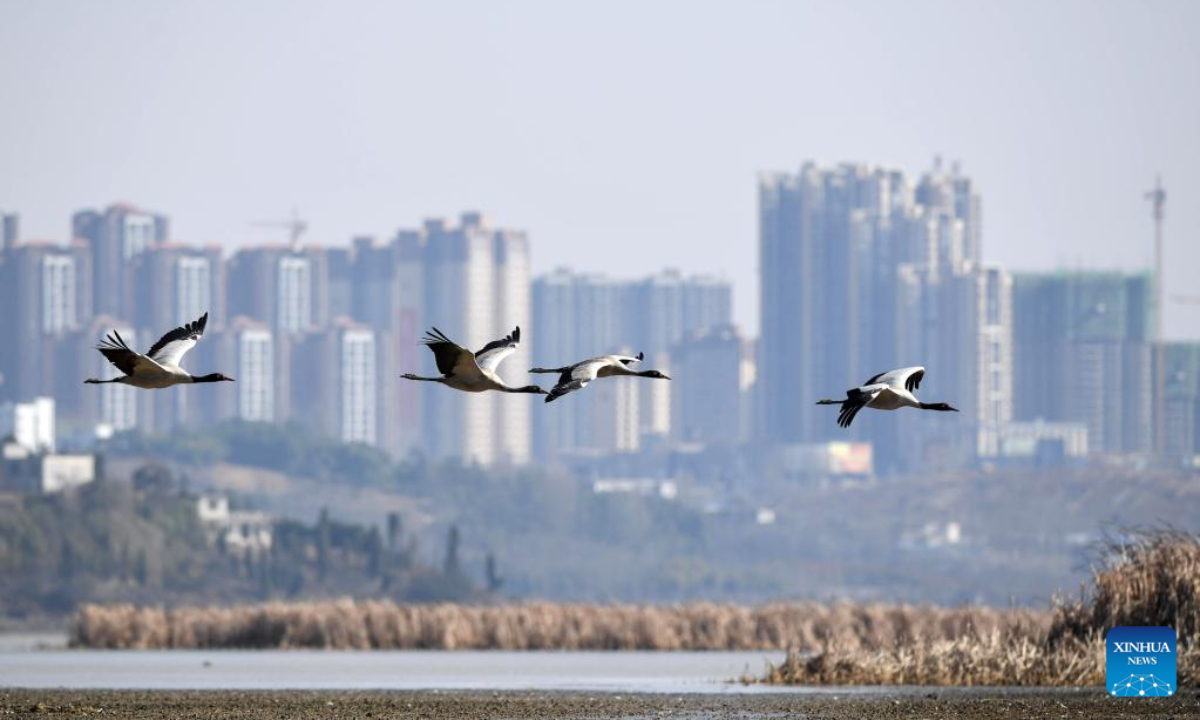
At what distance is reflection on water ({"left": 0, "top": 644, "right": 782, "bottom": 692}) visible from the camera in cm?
5019

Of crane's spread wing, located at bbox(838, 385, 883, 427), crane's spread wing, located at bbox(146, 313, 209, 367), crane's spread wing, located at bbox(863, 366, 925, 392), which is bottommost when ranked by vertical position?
crane's spread wing, located at bbox(838, 385, 883, 427)

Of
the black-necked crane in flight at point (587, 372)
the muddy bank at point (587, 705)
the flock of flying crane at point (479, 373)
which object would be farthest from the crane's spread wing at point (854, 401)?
the muddy bank at point (587, 705)

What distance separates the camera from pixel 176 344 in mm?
39125

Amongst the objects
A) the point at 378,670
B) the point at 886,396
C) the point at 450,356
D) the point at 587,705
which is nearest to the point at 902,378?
the point at 886,396

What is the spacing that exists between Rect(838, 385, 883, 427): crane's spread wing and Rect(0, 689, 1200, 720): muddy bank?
5.69 m

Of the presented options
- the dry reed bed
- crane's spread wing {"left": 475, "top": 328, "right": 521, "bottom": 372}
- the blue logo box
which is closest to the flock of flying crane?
crane's spread wing {"left": 475, "top": 328, "right": 521, "bottom": 372}

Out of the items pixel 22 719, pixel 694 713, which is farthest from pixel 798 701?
pixel 22 719

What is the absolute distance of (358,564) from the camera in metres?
158

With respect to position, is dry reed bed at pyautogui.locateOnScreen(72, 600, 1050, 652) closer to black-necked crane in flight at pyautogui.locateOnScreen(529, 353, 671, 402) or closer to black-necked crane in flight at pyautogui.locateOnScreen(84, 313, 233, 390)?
black-necked crane in flight at pyautogui.locateOnScreen(529, 353, 671, 402)

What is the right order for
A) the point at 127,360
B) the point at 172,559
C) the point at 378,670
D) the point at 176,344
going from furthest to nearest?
the point at 172,559 < the point at 378,670 < the point at 176,344 < the point at 127,360

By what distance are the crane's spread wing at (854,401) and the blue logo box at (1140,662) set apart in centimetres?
888

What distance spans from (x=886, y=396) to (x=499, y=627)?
1343 inches

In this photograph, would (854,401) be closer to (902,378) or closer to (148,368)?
(902,378)

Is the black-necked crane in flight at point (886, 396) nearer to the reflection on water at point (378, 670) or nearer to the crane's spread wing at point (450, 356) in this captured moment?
the crane's spread wing at point (450, 356)
